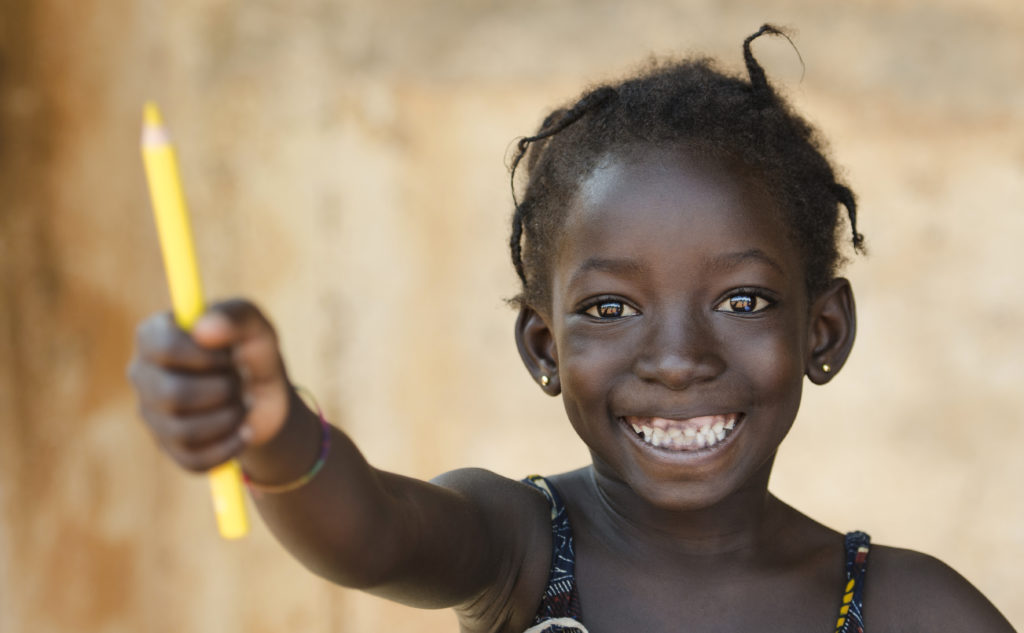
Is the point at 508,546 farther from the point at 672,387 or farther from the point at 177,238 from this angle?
the point at 177,238

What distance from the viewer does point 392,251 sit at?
3561mm

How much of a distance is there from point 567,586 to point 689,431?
0.28 meters

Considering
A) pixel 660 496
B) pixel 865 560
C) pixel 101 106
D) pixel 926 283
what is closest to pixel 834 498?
pixel 926 283

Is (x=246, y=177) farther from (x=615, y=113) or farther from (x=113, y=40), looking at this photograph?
(x=615, y=113)

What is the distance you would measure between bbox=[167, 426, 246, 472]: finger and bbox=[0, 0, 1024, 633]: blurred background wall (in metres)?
2.38

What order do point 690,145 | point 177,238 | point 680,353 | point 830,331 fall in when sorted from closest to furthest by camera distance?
point 177,238
point 680,353
point 690,145
point 830,331

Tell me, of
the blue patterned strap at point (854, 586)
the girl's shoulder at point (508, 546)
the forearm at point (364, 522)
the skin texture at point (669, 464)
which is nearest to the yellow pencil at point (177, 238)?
the forearm at point (364, 522)

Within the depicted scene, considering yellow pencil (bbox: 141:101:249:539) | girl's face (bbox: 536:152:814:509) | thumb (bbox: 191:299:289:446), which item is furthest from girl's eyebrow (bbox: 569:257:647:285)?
yellow pencil (bbox: 141:101:249:539)

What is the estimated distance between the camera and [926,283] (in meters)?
3.42

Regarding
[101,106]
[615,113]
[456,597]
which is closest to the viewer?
[456,597]

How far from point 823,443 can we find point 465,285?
1.06 m

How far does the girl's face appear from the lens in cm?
166

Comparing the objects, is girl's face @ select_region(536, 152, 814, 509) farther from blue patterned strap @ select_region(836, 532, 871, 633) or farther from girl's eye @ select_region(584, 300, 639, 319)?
blue patterned strap @ select_region(836, 532, 871, 633)

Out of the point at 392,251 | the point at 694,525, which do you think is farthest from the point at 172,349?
the point at 392,251
